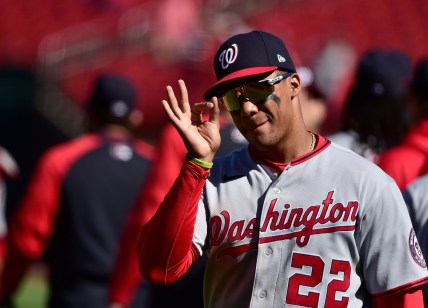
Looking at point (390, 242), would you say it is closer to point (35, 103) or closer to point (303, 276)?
point (303, 276)

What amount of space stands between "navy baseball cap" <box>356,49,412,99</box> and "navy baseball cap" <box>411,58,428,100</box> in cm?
15

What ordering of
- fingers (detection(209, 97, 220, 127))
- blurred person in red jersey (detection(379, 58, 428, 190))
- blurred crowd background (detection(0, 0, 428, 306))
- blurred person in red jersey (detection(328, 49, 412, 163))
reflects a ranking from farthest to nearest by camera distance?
blurred crowd background (detection(0, 0, 428, 306)) → blurred person in red jersey (detection(328, 49, 412, 163)) → blurred person in red jersey (detection(379, 58, 428, 190)) → fingers (detection(209, 97, 220, 127))

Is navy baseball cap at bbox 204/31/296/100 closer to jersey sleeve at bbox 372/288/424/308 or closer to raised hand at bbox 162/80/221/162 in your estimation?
raised hand at bbox 162/80/221/162

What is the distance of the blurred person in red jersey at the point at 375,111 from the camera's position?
4449 mm

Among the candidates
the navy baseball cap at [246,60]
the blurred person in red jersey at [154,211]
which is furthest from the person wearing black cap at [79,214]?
the navy baseball cap at [246,60]

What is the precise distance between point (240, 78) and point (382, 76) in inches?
71.7

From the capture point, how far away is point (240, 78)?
2.78m

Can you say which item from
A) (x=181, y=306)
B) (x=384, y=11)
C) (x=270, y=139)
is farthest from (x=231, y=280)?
(x=384, y=11)

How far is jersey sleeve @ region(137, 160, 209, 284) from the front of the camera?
2.76 m

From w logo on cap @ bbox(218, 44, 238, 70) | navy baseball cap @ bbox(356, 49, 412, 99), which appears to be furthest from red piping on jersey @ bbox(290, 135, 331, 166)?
navy baseball cap @ bbox(356, 49, 412, 99)

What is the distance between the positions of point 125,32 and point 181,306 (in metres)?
12.2

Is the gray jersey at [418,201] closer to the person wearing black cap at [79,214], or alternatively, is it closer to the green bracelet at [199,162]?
the green bracelet at [199,162]

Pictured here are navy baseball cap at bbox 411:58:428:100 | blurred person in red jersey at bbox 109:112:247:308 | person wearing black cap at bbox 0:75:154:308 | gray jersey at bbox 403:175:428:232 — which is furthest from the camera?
person wearing black cap at bbox 0:75:154:308

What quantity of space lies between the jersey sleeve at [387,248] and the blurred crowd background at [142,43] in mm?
10474
